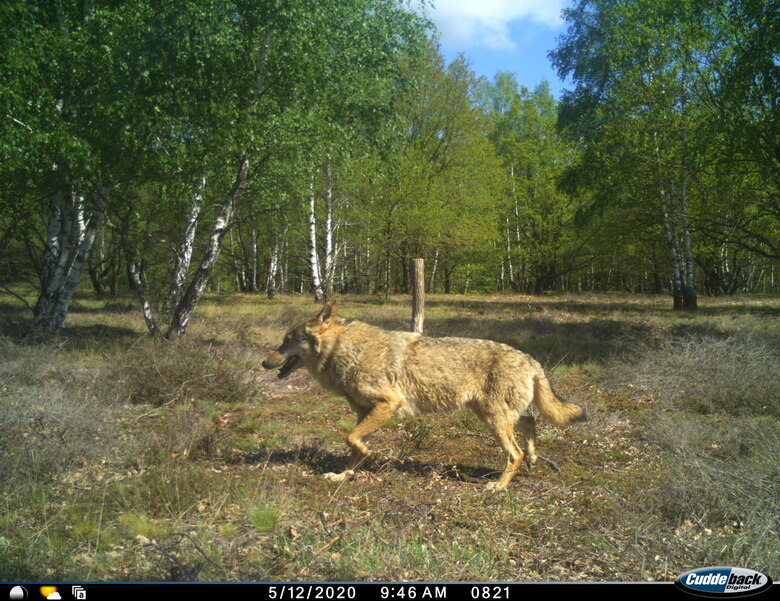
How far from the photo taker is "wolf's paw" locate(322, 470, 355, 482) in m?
5.38

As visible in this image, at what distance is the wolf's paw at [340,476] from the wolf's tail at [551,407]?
2.08 meters

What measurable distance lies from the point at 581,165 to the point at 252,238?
20652mm

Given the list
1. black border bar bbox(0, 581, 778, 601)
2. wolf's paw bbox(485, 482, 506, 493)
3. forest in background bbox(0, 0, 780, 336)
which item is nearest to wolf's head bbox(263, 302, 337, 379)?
wolf's paw bbox(485, 482, 506, 493)

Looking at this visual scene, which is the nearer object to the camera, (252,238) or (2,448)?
(2,448)

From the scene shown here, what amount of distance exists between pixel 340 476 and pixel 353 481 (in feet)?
0.47

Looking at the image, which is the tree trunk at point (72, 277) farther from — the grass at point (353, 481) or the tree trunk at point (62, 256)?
the grass at point (353, 481)

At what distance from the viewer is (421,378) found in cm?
575

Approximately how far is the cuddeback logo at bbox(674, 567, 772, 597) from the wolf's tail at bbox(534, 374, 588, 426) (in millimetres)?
2351

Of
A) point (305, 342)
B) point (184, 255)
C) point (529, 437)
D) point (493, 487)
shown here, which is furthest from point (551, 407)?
point (184, 255)

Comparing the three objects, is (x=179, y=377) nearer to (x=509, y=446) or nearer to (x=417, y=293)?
(x=417, y=293)

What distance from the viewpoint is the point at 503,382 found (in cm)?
556

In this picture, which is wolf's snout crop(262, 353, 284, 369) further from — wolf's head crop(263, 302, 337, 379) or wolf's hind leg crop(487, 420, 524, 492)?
wolf's hind leg crop(487, 420, 524, 492)

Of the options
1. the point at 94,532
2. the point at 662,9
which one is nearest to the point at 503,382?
the point at 94,532

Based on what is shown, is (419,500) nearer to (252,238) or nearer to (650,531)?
(650,531)
